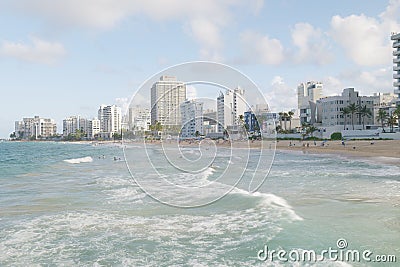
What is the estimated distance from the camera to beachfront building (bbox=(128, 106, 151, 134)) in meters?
8.84

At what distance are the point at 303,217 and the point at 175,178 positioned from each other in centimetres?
1148

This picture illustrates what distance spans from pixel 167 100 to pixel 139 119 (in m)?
Answer: 0.98

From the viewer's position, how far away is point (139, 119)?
31.8 feet

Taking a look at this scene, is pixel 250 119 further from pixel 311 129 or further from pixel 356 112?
pixel 356 112

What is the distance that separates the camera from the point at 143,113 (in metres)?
9.09

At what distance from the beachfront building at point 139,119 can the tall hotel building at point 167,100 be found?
7.1 inches

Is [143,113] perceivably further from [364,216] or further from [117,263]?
[364,216]

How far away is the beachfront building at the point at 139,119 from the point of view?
8.84 meters

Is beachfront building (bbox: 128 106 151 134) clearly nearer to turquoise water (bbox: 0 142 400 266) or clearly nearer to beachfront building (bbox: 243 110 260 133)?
turquoise water (bbox: 0 142 400 266)

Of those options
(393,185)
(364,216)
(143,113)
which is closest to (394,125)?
(393,185)

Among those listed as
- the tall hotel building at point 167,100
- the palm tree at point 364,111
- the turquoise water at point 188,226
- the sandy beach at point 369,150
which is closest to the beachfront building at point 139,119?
the tall hotel building at point 167,100

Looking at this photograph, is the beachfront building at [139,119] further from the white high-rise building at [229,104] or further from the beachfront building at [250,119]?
the beachfront building at [250,119]

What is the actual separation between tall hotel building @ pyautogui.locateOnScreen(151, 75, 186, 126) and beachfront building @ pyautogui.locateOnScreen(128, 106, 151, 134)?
0.18 metres

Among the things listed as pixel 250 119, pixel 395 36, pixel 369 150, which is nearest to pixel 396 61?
pixel 395 36
